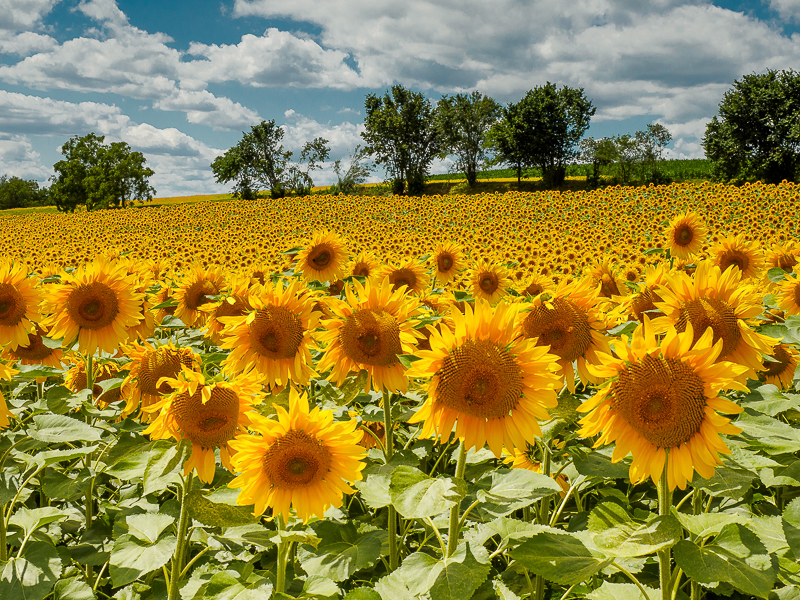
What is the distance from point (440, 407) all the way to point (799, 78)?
207 ft

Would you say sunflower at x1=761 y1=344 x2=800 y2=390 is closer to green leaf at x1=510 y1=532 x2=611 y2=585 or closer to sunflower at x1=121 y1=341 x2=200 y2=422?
green leaf at x1=510 y1=532 x2=611 y2=585

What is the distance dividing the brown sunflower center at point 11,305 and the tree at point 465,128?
59.0 meters

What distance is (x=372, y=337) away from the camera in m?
2.54

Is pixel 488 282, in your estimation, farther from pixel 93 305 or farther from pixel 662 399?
pixel 662 399

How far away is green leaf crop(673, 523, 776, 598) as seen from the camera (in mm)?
1642

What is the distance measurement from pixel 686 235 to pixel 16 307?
6745mm

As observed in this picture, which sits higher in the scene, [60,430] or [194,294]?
[194,294]

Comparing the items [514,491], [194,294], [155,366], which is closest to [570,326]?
[514,491]

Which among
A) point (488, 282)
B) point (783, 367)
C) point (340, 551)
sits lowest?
point (340, 551)

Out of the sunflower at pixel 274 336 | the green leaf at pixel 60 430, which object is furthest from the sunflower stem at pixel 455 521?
the green leaf at pixel 60 430

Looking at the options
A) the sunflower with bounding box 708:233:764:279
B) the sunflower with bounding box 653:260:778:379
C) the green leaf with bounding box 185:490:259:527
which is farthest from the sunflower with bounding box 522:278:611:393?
the sunflower with bounding box 708:233:764:279

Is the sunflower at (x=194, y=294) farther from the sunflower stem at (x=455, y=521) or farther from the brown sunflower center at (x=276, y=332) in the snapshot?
the sunflower stem at (x=455, y=521)

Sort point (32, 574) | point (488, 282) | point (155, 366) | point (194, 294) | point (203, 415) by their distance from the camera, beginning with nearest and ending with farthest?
point (203, 415)
point (32, 574)
point (155, 366)
point (194, 294)
point (488, 282)

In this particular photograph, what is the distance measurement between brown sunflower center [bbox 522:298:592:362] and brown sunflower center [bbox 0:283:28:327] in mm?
3255
